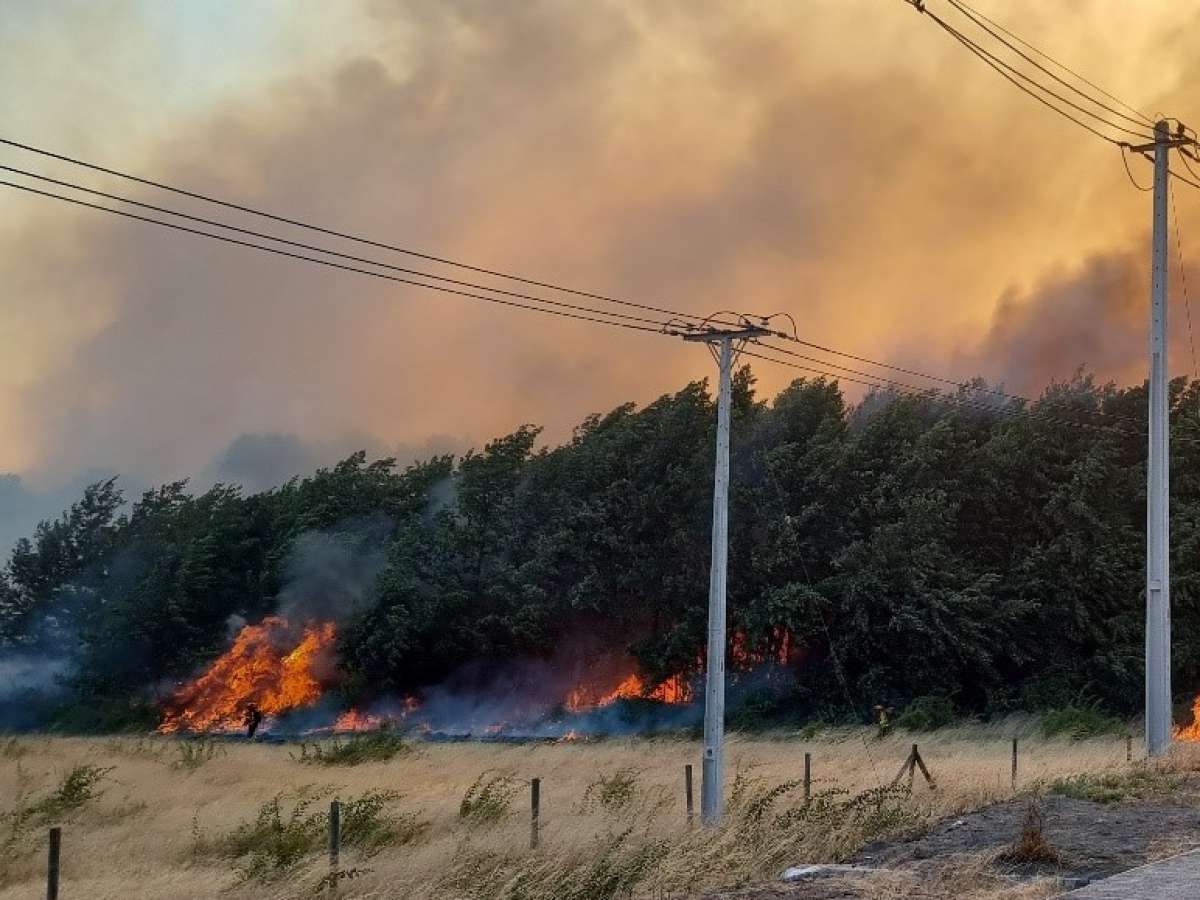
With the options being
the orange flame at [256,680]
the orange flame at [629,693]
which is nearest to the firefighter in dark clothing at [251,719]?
the orange flame at [256,680]

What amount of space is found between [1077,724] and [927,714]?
5362mm

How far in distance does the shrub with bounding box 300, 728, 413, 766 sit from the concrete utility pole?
57.4 ft

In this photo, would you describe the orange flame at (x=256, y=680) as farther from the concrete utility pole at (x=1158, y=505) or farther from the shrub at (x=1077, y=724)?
the concrete utility pole at (x=1158, y=505)

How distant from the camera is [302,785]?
26.1 m

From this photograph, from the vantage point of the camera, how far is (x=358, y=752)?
1278 inches

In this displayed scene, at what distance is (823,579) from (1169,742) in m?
24.6

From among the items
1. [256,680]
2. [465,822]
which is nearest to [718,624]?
[465,822]

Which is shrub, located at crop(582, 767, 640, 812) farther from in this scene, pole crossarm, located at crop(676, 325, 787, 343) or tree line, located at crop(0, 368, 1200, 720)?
tree line, located at crop(0, 368, 1200, 720)

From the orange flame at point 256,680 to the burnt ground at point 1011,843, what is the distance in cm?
4191

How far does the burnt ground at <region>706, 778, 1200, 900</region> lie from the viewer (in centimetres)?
1200

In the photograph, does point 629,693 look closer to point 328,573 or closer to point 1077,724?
point 328,573

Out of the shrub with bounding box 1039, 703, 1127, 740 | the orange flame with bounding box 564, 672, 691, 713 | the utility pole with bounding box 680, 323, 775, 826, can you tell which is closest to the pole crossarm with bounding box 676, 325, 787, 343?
the utility pole with bounding box 680, 323, 775, 826

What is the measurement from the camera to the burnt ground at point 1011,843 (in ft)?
39.4

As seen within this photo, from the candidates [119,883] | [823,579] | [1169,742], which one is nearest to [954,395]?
[823,579]
